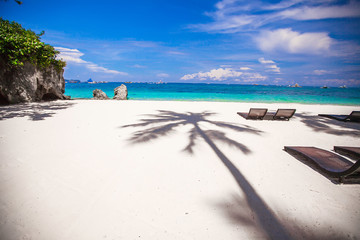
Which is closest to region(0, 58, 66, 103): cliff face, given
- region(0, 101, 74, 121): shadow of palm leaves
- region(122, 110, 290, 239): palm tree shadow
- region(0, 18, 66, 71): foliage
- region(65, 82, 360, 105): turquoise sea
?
region(0, 18, 66, 71): foliage

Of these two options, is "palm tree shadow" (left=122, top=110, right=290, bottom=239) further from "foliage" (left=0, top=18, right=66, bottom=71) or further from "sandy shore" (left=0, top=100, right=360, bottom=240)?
"foliage" (left=0, top=18, right=66, bottom=71)

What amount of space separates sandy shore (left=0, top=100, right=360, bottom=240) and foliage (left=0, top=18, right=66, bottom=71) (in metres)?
8.54

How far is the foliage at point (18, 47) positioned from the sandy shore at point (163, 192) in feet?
28.0

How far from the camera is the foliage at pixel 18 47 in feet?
32.3

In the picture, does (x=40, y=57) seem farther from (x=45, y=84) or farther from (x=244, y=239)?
(x=244, y=239)

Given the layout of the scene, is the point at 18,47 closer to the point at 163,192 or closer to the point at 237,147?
the point at 163,192

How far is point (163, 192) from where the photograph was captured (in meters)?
2.89

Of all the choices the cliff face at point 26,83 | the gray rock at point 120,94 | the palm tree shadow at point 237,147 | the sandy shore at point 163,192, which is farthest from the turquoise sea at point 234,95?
the sandy shore at point 163,192

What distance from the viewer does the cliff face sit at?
10.7 meters

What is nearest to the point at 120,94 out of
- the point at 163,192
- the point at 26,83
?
the point at 26,83

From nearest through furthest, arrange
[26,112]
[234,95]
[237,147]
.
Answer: [237,147] → [26,112] → [234,95]

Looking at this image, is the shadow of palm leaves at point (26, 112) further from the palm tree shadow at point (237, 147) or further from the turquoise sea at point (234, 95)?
the turquoise sea at point (234, 95)

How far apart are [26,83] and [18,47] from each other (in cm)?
291

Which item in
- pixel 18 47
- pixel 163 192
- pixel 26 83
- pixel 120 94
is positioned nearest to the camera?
pixel 163 192
